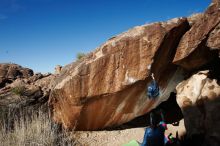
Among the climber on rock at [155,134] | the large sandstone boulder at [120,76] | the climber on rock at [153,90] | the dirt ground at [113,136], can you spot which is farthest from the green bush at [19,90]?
the climber on rock at [155,134]

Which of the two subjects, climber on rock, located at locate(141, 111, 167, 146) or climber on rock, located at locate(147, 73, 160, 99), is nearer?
climber on rock, located at locate(141, 111, 167, 146)

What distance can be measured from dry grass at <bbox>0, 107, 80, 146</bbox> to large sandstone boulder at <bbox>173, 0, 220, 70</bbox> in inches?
134

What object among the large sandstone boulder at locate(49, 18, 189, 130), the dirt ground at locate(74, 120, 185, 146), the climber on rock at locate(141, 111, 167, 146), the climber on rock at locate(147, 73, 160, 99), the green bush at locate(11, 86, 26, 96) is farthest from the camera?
the green bush at locate(11, 86, 26, 96)

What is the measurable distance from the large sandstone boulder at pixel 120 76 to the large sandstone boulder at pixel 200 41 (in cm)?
28

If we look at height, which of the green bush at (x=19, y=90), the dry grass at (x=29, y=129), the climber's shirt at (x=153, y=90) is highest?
the green bush at (x=19, y=90)

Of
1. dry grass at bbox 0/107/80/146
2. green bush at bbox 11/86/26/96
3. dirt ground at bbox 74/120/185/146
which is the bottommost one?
dirt ground at bbox 74/120/185/146

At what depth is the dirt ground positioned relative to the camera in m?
7.56

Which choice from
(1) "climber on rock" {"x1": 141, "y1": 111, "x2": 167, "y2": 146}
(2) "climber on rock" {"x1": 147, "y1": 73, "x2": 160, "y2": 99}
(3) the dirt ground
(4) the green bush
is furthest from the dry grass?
(2) "climber on rock" {"x1": 147, "y1": 73, "x2": 160, "y2": 99}

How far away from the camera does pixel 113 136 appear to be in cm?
780

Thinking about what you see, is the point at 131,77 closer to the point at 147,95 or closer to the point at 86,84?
the point at 147,95

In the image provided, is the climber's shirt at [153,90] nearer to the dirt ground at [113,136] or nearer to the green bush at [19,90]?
the dirt ground at [113,136]

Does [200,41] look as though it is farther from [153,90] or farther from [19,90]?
[19,90]

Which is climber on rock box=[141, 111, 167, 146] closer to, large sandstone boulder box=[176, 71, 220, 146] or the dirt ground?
large sandstone boulder box=[176, 71, 220, 146]

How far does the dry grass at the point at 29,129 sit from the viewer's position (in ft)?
22.0
